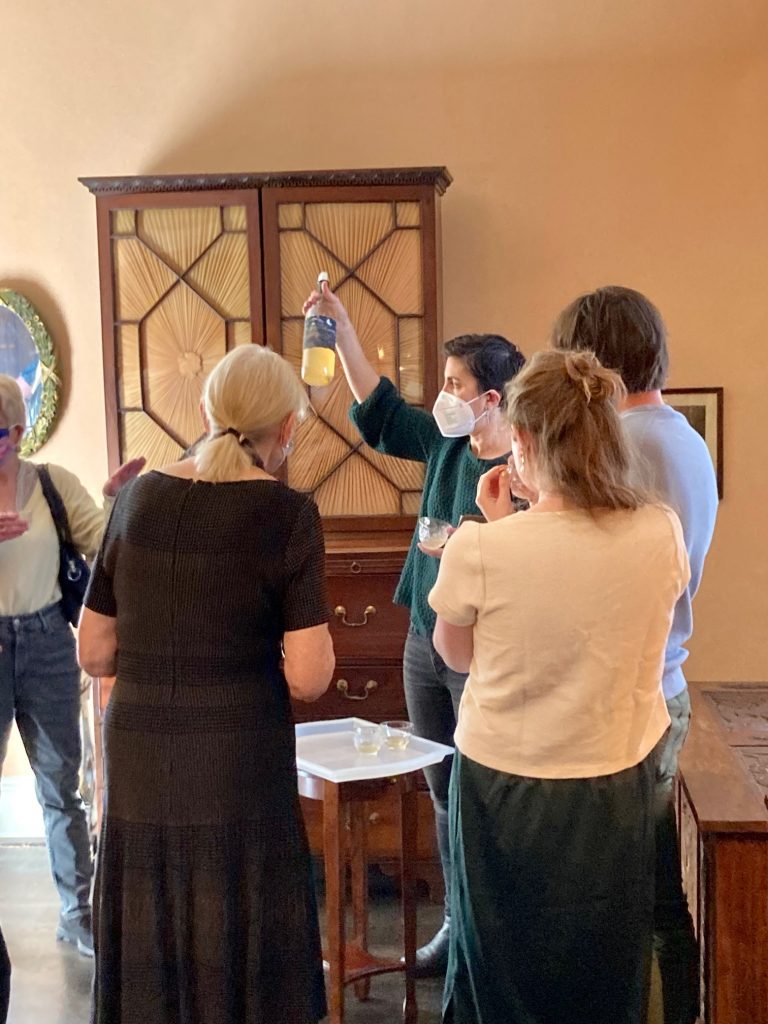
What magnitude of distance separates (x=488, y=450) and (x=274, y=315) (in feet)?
3.45

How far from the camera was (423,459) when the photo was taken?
7.89 ft

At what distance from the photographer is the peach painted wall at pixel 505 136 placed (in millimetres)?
3092

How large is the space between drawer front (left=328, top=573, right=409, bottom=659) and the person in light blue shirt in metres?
1.16

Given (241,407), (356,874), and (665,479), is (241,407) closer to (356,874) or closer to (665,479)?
(665,479)

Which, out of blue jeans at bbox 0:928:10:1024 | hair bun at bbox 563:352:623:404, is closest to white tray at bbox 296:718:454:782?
blue jeans at bbox 0:928:10:1024

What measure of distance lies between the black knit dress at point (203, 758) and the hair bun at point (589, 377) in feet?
1.43

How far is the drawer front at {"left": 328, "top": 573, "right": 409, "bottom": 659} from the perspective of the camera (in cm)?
283

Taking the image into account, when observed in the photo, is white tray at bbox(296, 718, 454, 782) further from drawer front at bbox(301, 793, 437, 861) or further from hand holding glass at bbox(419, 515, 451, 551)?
drawer front at bbox(301, 793, 437, 861)

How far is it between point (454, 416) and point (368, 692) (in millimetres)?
1035

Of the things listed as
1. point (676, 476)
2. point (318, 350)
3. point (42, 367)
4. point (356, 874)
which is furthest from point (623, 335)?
point (42, 367)

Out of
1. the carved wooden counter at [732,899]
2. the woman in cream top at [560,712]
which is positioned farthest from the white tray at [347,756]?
the carved wooden counter at [732,899]

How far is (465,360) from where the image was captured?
6.96 ft

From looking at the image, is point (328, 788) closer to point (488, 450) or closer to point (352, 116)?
point (488, 450)

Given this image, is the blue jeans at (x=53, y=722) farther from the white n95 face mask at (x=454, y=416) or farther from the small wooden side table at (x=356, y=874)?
the white n95 face mask at (x=454, y=416)
